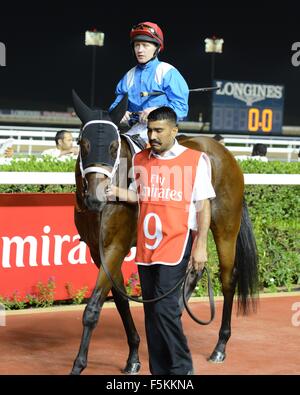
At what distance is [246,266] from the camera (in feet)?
18.4

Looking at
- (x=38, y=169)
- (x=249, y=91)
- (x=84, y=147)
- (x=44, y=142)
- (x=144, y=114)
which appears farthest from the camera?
(x=249, y=91)

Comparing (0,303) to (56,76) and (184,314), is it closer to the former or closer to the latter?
(184,314)

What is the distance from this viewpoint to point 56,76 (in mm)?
22531

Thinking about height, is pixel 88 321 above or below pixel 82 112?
below

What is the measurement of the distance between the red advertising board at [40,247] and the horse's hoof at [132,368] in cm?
170

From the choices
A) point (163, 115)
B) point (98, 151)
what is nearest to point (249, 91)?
point (98, 151)

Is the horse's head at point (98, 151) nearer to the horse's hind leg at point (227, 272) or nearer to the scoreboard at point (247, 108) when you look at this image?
the horse's hind leg at point (227, 272)

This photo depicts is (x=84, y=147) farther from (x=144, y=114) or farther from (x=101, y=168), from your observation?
(x=144, y=114)

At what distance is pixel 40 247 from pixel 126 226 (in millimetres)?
1721

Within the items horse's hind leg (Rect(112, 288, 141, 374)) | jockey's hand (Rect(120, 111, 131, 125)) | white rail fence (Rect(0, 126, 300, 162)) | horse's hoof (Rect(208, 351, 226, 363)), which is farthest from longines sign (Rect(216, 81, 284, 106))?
horse's hind leg (Rect(112, 288, 141, 374))

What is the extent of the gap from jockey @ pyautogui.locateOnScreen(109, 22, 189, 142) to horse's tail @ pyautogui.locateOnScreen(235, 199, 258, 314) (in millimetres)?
1036

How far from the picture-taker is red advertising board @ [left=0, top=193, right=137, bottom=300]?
20.2 ft
